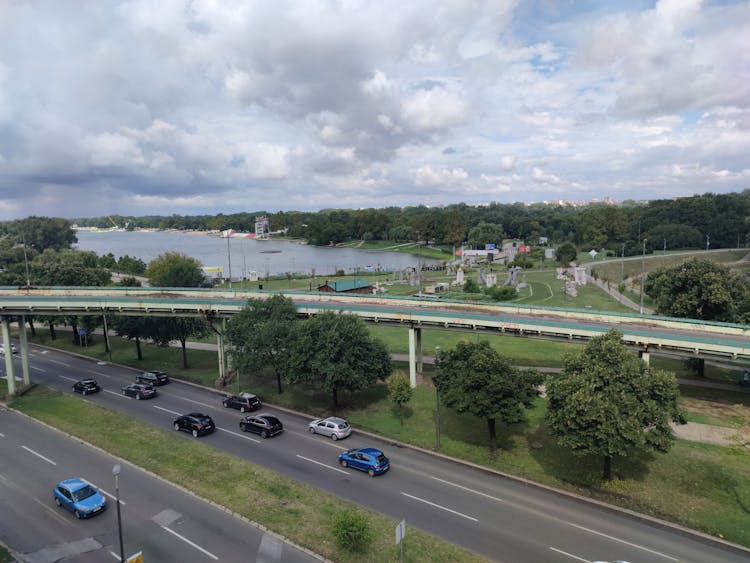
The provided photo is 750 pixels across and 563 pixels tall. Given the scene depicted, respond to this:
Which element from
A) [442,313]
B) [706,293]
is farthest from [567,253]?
[442,313]

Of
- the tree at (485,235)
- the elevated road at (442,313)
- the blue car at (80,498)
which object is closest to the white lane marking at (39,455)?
the blue car at (80,498)

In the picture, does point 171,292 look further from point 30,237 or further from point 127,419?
point 30,237

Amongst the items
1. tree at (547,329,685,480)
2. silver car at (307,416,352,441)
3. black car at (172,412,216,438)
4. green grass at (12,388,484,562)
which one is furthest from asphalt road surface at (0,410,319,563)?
tree at (547,329,685,480)

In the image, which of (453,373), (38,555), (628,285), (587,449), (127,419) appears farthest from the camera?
(628,285)

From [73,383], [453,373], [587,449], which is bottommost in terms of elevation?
[73,383]

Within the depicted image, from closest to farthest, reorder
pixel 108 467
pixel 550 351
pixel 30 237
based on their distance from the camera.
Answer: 1. pixel 108 467
2. pixel 550 351
3. pixel 30 237

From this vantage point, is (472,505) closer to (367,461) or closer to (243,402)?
(367,461)

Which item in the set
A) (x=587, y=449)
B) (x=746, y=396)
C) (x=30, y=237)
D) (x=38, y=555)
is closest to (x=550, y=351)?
(x=746, y=396)
